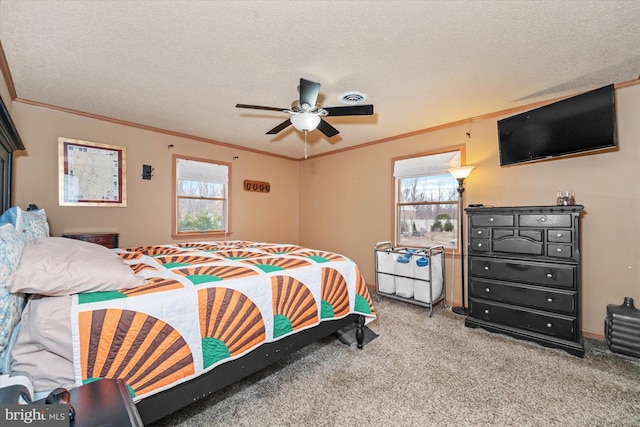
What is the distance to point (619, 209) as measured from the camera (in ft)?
8.65

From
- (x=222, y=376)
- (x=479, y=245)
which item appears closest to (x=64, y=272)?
(x=222, y=376)

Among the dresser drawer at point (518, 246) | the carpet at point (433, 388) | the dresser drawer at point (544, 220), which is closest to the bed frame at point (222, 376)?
the carpet at point (433, 388)

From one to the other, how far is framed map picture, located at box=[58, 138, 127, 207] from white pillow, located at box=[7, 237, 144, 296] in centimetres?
236

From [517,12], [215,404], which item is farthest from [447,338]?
[517,12]

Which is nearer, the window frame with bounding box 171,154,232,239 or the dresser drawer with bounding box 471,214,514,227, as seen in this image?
the dresser drawer with bounding box 471,214,514,227

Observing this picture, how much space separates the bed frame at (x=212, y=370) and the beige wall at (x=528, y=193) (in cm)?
234

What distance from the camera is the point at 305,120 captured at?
8.27 ft

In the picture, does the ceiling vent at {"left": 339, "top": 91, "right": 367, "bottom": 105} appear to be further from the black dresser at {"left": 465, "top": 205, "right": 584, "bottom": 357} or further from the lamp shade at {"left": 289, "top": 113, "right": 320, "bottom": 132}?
the black dresser at {"left": 465, "top": 205, "right": 584, "bottom": 357}

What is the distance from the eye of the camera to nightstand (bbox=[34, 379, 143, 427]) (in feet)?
2.32

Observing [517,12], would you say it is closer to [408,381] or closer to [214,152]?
[408,381]

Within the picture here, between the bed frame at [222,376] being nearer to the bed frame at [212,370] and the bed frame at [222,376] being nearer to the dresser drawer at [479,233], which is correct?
the bed frame at [212,370]

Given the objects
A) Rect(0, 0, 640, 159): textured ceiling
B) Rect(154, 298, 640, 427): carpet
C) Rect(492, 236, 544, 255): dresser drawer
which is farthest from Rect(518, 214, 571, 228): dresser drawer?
Rect(0, 0, 640, 159): textured ceiling

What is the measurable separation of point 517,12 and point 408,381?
8.48 feet

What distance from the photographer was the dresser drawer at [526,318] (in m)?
2.47
